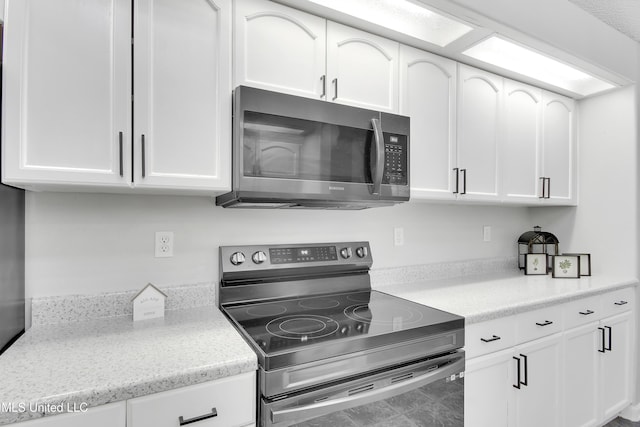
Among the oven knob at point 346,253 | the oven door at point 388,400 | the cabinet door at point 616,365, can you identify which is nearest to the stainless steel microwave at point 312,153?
the oven knob at point 346,253

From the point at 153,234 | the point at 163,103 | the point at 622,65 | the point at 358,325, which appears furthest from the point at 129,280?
the point at 622,65

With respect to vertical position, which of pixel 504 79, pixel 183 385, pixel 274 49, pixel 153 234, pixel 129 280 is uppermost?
pixel 504 79

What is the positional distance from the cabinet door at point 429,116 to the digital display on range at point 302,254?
0.52 metres

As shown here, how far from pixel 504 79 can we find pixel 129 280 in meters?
2.34

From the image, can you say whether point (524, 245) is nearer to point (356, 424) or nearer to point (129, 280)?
point (356, 424)

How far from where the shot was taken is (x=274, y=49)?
1.42 meters

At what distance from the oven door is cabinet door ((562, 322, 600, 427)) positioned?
937 mm

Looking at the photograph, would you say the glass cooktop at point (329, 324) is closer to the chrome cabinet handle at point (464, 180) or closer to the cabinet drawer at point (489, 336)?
the cabinet drawer at point (489, 336)

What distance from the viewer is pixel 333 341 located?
112 centimetres

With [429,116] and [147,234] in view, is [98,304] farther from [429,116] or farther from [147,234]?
[429,116]

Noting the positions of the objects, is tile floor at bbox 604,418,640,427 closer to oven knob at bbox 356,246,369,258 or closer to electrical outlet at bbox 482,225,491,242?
electrical outlet at bbox 482,225,491,242

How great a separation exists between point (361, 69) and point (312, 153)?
529mm

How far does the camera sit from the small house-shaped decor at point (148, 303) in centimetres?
136

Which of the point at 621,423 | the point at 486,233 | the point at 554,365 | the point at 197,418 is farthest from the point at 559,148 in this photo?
the point at 197,418
